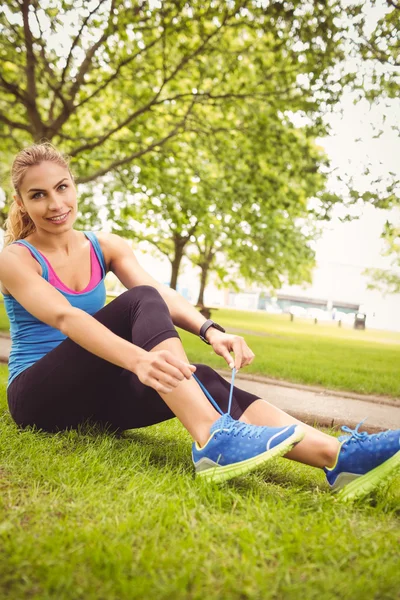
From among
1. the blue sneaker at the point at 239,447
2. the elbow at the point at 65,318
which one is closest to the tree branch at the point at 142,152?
the elbow at the point at 65,318

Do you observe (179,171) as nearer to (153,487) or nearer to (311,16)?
(311,16)

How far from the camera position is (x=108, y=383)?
2.56 metres

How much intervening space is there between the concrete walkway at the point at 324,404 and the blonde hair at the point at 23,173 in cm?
285

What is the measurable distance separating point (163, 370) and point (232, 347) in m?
0.68

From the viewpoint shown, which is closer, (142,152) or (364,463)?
(364,463)

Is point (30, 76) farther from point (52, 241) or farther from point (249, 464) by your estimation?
point (249, 464)

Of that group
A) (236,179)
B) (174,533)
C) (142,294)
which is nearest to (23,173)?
(142,294)

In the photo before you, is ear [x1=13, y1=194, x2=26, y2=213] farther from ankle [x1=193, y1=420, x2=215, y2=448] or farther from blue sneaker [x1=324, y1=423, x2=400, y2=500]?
blue sneaker [x1=324, y1=423, x2=400, y2=500]

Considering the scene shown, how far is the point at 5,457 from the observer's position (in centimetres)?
241

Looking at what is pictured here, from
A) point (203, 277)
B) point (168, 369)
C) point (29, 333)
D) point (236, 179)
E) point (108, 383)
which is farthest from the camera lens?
point (203, 277)

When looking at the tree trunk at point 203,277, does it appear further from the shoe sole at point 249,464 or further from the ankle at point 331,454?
the shoe sole at point 249,464

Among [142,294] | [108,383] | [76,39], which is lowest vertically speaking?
[108,383]

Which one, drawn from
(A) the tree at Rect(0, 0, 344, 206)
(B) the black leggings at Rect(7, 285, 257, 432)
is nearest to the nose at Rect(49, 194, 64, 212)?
(B) the black leggings at Rect(7, 285, 257, 432)

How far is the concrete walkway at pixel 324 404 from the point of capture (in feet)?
14.6
